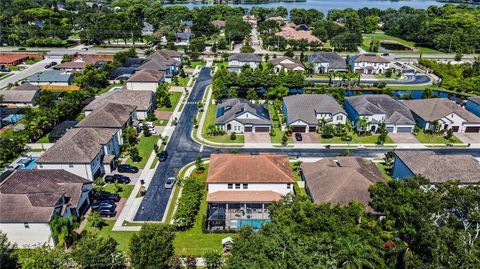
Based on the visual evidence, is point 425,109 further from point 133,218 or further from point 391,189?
point 133,218

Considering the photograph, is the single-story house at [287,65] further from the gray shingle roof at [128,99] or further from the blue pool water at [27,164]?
the blue pool water at [27,164]

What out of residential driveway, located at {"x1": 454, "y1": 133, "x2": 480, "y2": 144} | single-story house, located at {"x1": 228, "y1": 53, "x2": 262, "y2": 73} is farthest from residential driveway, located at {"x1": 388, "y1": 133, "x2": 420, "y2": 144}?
single-story house, located at {"x1": 228, "y1": 53, "x2": 262, "y2": 73}

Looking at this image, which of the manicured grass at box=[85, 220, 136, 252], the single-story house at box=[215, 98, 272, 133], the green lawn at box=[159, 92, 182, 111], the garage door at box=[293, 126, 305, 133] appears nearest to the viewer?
the manicured grass at box=[85, 220, 136, 252]

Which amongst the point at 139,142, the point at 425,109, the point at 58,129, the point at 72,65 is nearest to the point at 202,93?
the point at 139,142

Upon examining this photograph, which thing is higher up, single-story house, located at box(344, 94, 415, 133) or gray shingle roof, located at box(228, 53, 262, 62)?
gray shingle roof, located at box(228, 53, 262, 62)

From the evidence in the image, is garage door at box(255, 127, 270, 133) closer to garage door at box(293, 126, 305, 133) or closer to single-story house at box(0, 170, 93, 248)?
garage door at box(293, 126, 305, 133)

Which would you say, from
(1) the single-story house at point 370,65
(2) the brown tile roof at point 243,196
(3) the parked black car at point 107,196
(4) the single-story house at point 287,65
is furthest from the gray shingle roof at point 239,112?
(1) the single-story house at point 370,65

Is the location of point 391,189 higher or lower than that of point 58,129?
higher
